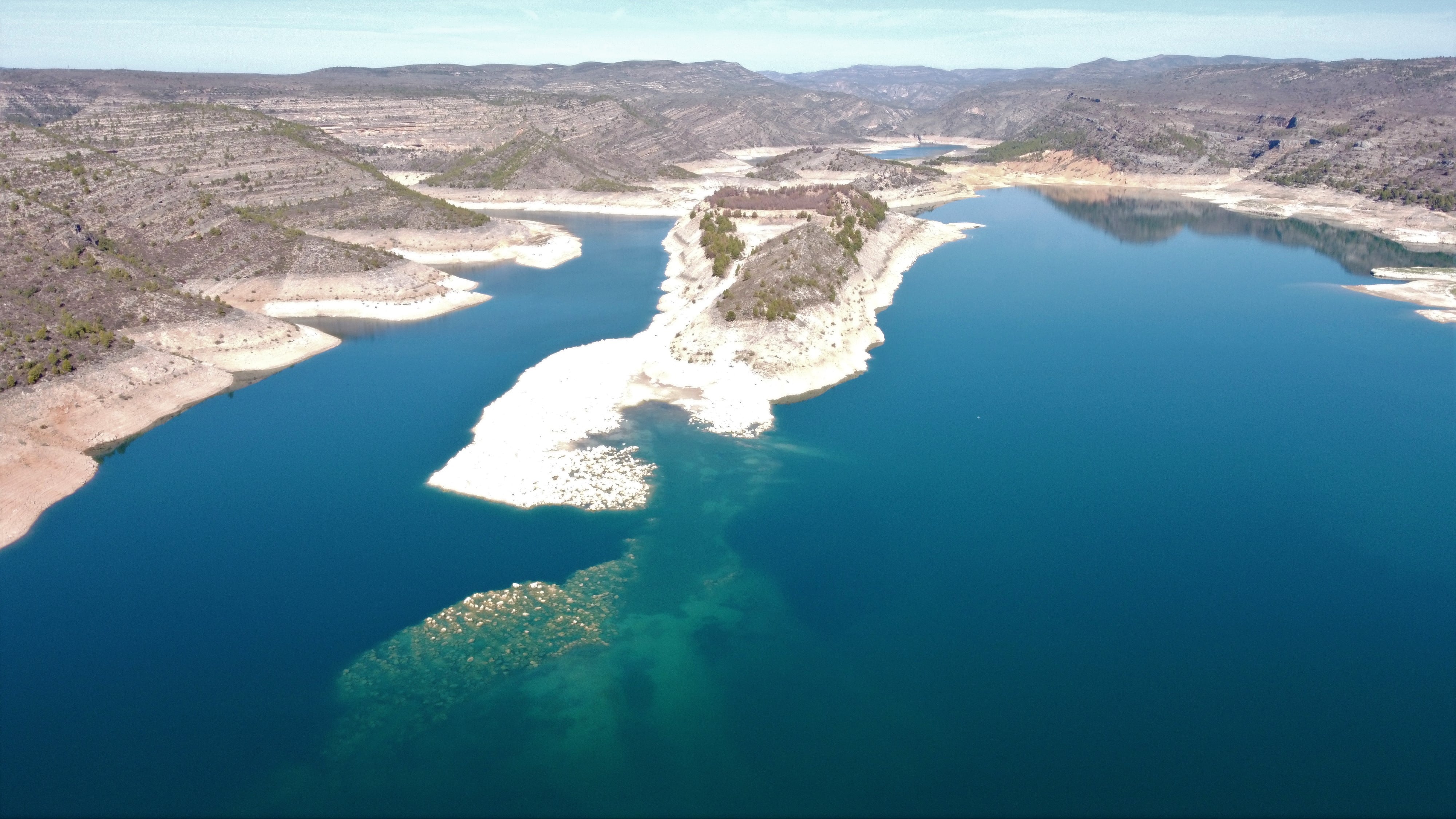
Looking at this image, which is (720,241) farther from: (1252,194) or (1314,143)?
(1314,143)

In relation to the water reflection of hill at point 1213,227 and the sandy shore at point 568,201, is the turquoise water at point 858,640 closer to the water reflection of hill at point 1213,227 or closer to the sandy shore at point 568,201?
the water reflection of hill at point 1213,227

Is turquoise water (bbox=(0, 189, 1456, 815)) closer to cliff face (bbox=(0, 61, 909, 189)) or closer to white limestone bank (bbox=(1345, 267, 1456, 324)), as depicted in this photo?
white limestone bank (bbox=(1345, 267, 1456, 324))

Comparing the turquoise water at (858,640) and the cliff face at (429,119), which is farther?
the cliff face at (429,119)

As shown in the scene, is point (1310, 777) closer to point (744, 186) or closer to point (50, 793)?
point (50, 793)

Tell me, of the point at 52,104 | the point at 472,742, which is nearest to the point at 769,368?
the point at 472,742

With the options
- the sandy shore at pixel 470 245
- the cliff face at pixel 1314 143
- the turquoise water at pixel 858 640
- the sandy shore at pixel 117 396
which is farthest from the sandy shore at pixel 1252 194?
the sandy shore at pixel 117 396

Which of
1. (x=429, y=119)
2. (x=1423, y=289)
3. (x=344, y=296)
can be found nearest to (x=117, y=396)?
(x=344, y=296)
